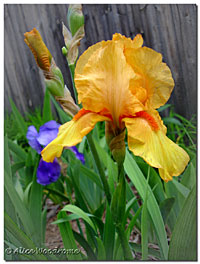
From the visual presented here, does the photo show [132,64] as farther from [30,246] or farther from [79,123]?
[30,246]

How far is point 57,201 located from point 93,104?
3.06 feet

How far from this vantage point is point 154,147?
50 cm

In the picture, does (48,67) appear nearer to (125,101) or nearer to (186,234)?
(125,101)

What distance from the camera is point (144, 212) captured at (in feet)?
2.12

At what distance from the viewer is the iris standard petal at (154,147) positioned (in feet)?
1.60

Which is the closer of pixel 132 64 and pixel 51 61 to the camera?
pixel 132 64

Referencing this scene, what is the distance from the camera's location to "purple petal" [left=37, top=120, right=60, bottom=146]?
0.94 metres

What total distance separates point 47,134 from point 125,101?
520mm

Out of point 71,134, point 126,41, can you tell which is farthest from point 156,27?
point 71,134

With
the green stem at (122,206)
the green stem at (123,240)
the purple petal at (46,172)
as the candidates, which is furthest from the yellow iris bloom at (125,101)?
the purple petal at (46,172)

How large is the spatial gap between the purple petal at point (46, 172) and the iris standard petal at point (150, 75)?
20.0 inches

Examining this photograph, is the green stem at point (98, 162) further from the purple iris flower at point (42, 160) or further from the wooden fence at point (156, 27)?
the wooden fence at point (156, 27)

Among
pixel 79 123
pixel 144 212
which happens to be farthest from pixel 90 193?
pixel 79 123

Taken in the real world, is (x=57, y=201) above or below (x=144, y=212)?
below
